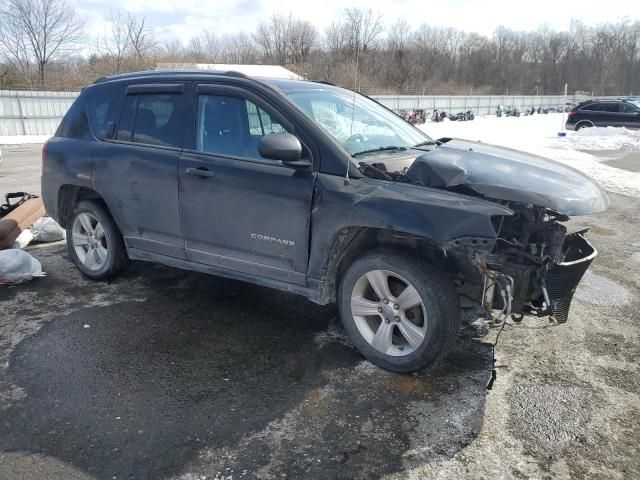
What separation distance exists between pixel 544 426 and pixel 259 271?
2.11m

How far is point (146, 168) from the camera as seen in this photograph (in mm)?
4277

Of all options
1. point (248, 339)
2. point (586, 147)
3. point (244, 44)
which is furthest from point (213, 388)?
point (244, 44)

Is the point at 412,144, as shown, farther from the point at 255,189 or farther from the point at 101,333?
the point at 101,333

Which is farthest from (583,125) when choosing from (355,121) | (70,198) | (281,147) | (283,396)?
(283,396)

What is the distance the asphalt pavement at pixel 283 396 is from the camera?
2609mm

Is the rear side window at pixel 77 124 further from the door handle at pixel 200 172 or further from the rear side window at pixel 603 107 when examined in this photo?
the rear side window at pixel 603 107

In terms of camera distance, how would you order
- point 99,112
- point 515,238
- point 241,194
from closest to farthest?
point 515,238, point 241,194, point 99,112

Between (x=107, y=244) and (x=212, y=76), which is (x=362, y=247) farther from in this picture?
(x=107, y=244)

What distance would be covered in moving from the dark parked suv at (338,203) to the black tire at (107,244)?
0.13ft

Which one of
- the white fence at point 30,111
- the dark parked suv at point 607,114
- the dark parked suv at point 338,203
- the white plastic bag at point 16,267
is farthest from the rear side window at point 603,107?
the white plastic bag at point 16,267

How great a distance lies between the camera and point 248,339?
391 centimetres

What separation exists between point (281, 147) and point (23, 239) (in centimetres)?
413

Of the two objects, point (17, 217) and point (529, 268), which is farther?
point (17, 217)

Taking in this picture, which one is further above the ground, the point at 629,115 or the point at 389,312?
the point at 629,115
